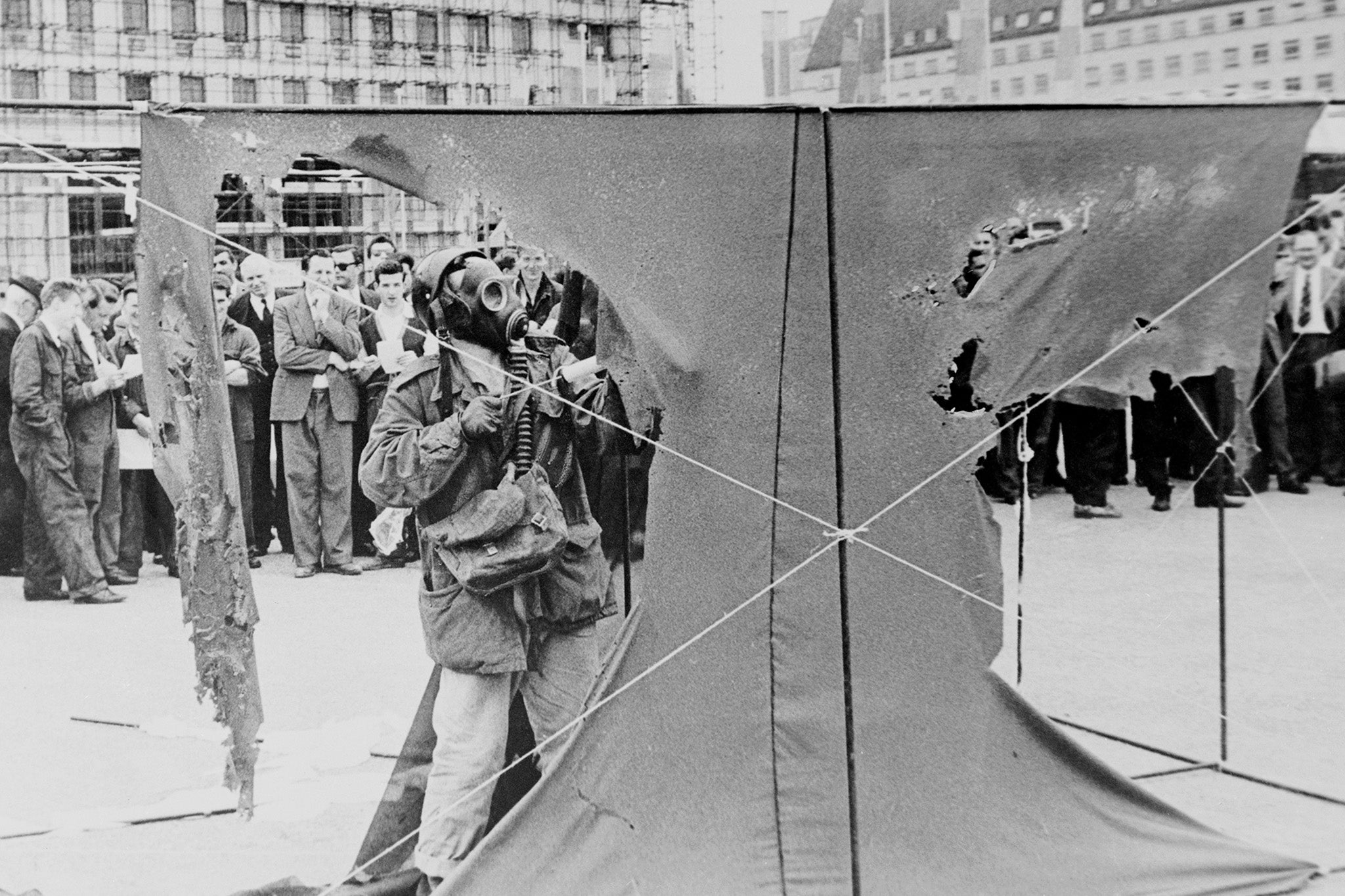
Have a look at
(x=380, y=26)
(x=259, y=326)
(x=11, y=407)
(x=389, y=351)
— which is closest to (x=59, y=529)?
(x=11, y=407)

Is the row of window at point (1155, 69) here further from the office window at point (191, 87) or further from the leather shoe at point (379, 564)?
the office window at point (191, 87)

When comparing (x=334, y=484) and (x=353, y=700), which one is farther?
(x=334, y=484)

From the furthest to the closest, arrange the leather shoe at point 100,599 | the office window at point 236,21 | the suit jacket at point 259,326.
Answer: the office window at point 236,21 → the suit jacket at point 259,326 → the leather shoe at point 100,599

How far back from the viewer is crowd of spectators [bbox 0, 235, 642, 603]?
9398mm

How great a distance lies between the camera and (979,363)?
14.7 feet

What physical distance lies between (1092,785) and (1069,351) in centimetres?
127

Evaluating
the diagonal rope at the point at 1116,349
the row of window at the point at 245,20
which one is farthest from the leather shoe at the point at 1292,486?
the row of window at the point at 245,20

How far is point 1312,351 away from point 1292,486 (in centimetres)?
170

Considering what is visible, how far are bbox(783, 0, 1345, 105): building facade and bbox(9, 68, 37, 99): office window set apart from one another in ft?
78.6

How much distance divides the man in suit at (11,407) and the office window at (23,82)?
1691 cm

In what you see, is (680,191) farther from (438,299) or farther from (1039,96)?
(1039,96)

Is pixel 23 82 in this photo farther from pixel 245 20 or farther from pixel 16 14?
pixel 245 20

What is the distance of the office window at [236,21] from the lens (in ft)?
93.6

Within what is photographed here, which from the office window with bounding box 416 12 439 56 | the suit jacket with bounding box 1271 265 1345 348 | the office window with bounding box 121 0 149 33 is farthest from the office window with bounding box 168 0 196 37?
the suit jacket with bounding box 1271 265 1345 348
